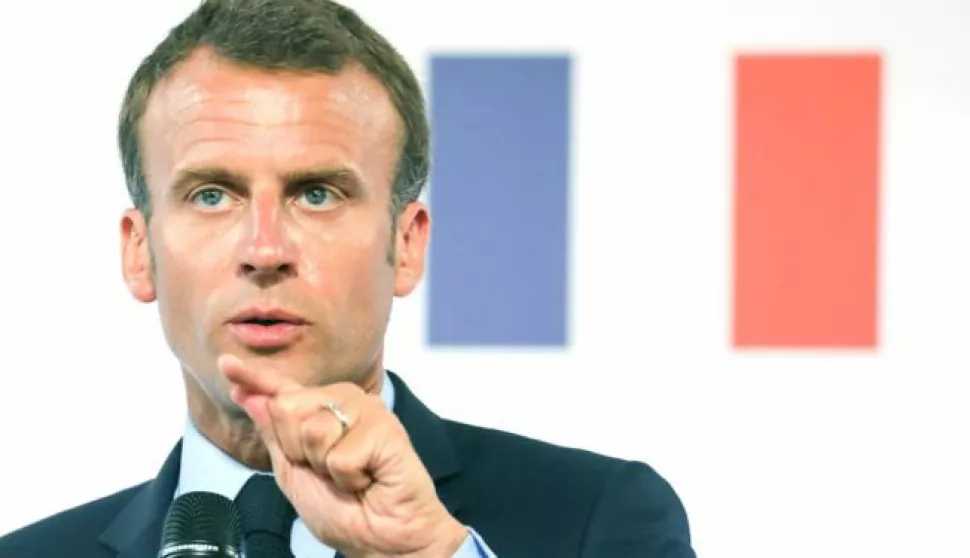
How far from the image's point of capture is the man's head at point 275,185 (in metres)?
2.06

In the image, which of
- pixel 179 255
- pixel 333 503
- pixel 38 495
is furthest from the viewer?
pixel 38 495

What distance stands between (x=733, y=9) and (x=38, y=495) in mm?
1814

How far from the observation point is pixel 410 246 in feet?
7.72

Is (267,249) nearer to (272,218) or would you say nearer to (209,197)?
(272,218)

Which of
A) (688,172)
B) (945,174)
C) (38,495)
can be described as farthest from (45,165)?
(945,174)

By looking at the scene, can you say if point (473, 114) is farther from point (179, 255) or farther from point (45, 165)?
point (179, 255)

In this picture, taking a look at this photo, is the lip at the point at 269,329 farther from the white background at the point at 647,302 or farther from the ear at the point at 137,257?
the white background at the point at 647,302

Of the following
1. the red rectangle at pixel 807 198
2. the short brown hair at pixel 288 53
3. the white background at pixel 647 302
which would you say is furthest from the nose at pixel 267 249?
the red rectangle at pixel 807 198

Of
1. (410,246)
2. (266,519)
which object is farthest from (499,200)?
(266,519)

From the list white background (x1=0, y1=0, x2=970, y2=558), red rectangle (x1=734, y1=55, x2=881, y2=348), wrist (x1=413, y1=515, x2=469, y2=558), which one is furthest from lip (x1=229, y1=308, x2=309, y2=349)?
red rectangle (x1=734, y1=55, x2=881, y2=348)

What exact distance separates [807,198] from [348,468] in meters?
2.14

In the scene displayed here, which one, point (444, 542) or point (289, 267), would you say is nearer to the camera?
point (444, 542)

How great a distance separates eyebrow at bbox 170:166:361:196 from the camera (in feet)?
6.91

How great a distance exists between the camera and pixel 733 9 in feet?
11.8
